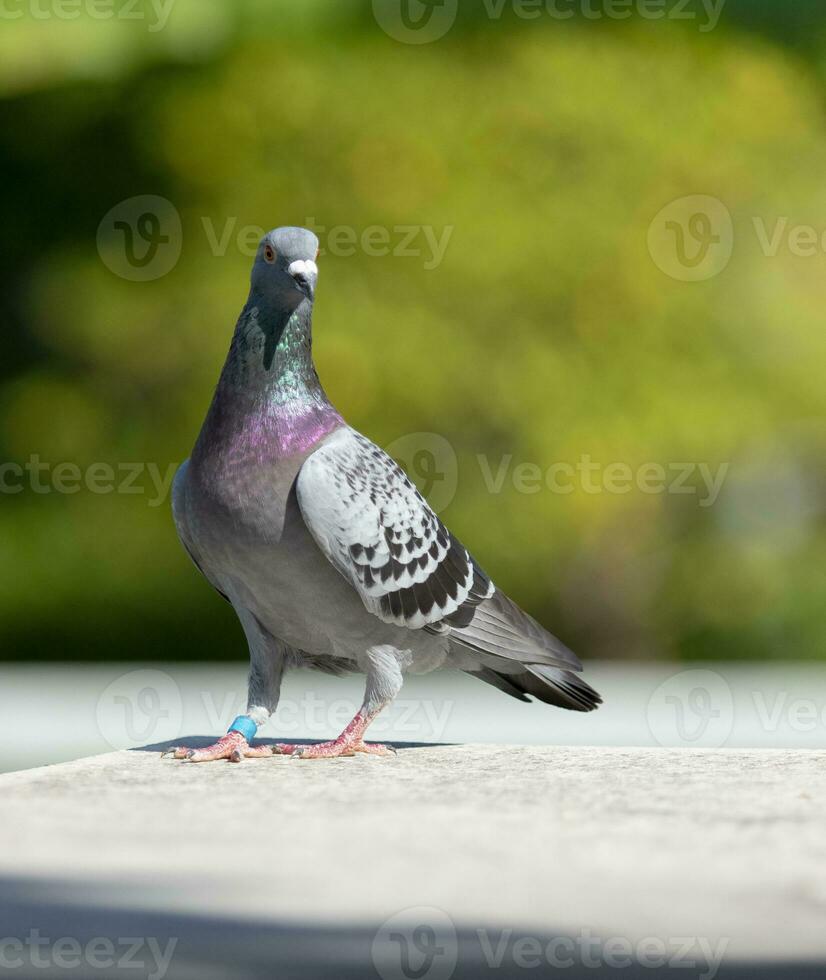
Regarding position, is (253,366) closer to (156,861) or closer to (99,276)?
(156,861)

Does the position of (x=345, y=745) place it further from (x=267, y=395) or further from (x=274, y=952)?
(x=274, y=952)

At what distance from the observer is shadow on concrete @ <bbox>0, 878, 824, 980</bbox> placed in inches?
136

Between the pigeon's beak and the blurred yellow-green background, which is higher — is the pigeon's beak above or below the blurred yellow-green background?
below

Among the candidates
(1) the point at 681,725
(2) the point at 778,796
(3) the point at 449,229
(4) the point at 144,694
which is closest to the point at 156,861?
(2) the point at 778,796

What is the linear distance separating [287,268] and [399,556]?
1170mm

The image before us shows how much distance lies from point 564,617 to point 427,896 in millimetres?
12930

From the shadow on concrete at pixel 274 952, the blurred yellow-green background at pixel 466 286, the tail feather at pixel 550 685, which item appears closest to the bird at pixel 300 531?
the tail feather at pixel 550 685

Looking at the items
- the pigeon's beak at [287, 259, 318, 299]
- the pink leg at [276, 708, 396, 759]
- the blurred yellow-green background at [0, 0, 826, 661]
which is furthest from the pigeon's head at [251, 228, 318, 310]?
the blurred yellow-green background at [0, 0, 826, 661]

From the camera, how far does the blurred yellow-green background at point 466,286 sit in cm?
1571

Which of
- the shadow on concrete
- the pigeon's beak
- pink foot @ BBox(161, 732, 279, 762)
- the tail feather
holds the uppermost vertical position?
the pigeon's beak

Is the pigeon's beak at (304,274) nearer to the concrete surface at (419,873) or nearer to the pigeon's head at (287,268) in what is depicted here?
the pigeon's head at (287,268)

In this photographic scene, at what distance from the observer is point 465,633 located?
654 centimetres

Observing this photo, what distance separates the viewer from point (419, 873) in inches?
163

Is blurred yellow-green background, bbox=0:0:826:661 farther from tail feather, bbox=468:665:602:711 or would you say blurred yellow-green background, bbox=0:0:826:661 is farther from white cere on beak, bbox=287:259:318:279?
white cere on beak, bbox=287:259:318:279
